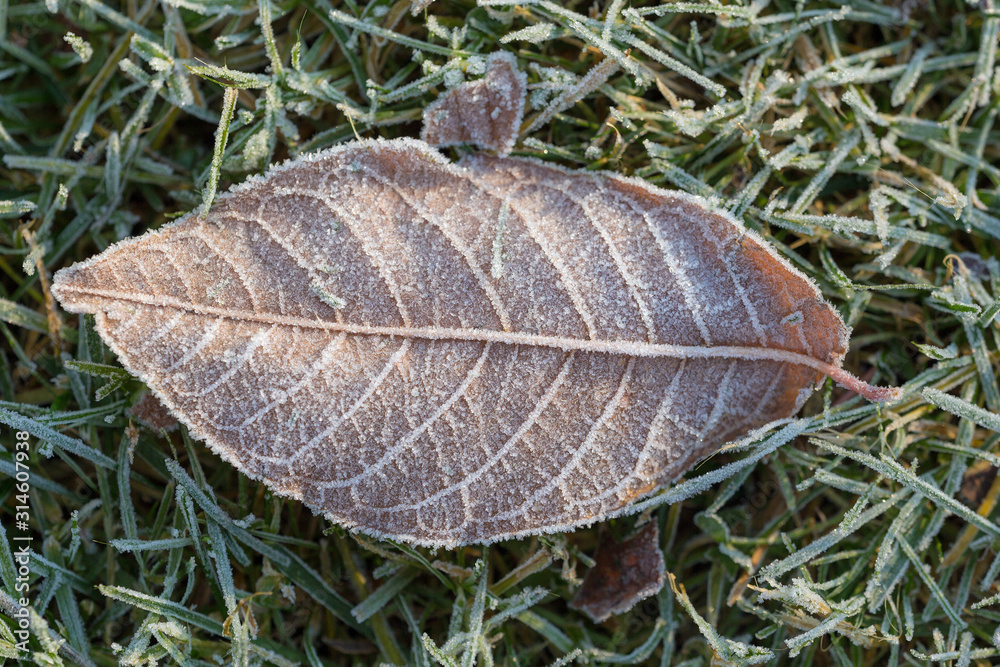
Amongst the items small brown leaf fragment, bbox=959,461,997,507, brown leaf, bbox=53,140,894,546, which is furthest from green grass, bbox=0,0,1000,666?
brown leaf, bbox=53,140,894,546

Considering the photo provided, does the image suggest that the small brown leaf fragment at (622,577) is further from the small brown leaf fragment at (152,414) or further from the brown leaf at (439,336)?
the small brown leaf fragment at (152,414)

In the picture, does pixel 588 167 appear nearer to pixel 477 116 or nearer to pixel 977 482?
pixel 477 116

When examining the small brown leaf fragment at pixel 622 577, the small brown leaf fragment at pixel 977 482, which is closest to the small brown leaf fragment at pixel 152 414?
the small brown leaf fragment at pixel 622 577

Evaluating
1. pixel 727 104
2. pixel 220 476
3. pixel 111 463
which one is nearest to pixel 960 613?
pixel 727 104

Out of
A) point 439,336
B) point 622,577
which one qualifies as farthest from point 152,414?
point 622,577

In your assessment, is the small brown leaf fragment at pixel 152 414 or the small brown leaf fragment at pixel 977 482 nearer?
the small brown leaf fragment at pixel 152 414

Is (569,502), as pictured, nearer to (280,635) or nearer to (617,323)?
(617,323)
